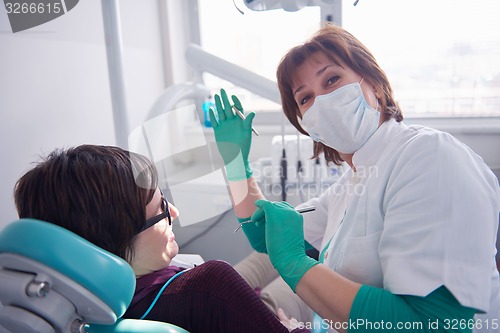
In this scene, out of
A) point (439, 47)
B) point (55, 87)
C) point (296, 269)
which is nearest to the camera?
point (296, 269)

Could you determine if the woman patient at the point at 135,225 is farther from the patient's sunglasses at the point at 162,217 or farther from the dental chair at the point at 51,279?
the dental chair at the point at 51,279

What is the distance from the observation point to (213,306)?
755 mm

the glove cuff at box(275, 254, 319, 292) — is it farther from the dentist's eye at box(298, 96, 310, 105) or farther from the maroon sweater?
the dentist's eye at box(298, 96, 310, 105)

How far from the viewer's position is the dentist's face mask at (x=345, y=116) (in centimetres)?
92

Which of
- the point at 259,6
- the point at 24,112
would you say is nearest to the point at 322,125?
the point at 259,6

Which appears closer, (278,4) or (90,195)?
(90,195)

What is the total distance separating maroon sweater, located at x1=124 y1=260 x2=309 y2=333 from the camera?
75 centimetres

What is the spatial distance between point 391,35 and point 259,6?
1208mm

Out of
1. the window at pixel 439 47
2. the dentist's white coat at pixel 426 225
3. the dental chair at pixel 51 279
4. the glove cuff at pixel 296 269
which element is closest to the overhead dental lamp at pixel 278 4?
the dentist's white coat at pixel 426 225

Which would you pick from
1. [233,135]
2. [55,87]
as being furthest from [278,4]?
[55,87]

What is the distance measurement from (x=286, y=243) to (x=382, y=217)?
22 centimetres

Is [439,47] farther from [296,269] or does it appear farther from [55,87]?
[55,87]

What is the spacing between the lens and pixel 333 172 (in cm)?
169

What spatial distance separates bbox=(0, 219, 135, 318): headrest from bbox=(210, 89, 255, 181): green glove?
2.29ft
